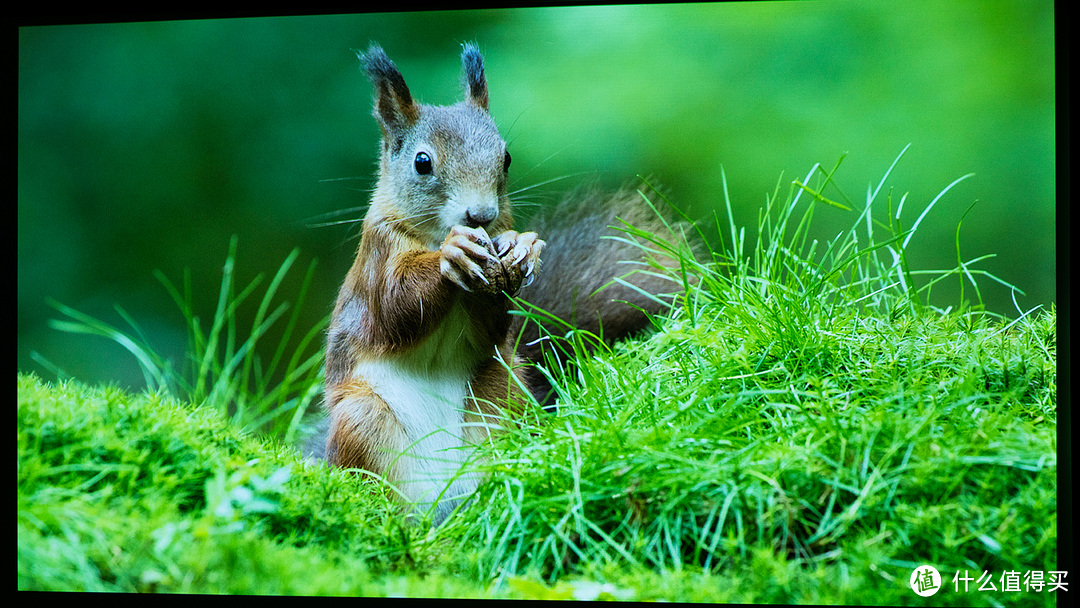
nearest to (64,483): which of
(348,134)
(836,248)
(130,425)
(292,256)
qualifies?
(130,425)

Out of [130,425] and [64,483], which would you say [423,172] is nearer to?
[130,425]

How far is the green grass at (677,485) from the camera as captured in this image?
1.35 metres

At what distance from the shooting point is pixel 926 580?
4.42 feet

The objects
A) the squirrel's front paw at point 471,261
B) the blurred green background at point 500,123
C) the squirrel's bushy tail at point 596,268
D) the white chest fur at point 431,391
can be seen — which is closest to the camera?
the squirrel's front paw at point 471,261

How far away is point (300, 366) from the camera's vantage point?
2.28 m

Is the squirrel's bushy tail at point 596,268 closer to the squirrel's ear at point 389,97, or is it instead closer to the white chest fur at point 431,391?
the white chest fur at point 431,391

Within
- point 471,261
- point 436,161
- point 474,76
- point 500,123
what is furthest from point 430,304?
point 474,76

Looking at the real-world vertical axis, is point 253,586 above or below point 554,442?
below

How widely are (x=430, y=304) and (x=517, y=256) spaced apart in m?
0.27

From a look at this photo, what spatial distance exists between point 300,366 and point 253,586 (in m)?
0.97

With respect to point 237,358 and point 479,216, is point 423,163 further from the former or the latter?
point 237,358

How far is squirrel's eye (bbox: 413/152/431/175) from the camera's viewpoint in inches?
75.8

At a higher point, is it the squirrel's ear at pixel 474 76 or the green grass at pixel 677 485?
the squirrel's ear at pixel 474 76

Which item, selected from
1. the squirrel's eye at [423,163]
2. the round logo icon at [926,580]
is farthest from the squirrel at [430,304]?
the round logo icon at [926,580]
